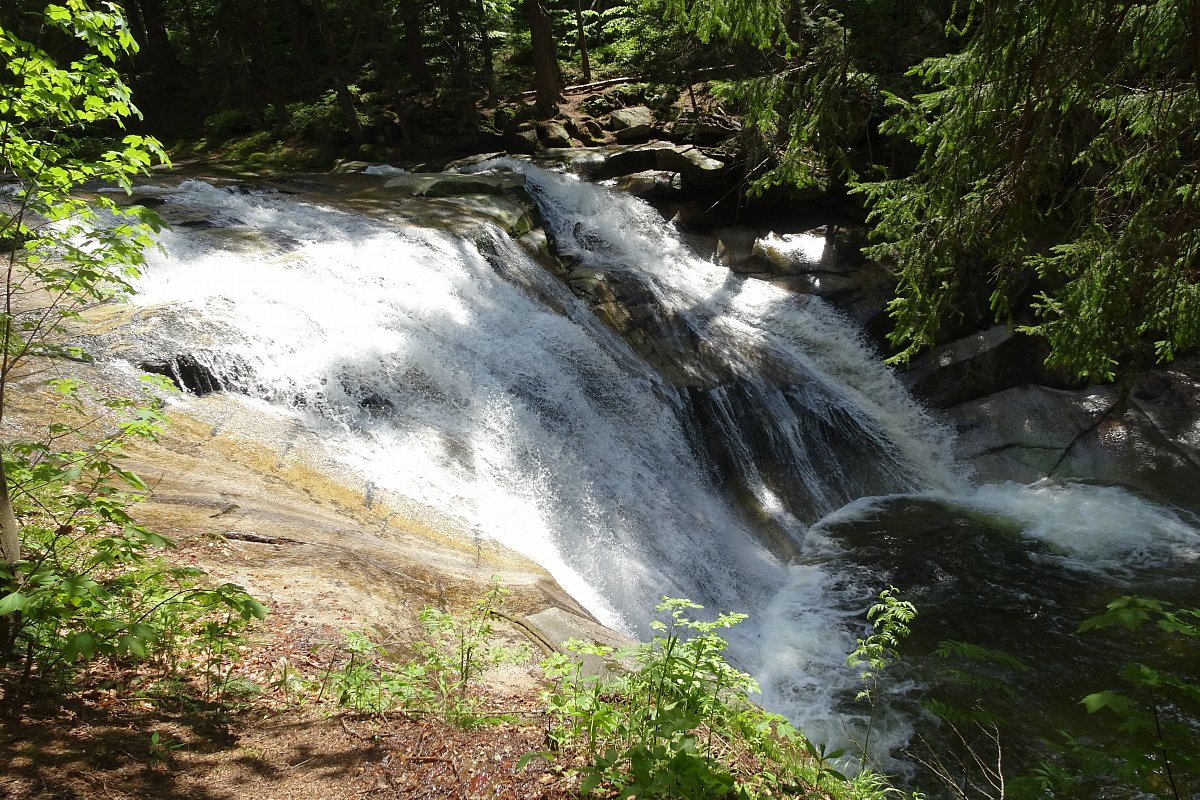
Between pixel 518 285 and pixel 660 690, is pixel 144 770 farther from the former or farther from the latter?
pixel 518 285

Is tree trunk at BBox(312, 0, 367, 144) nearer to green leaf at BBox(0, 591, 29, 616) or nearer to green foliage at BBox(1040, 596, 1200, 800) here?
green leaf at BBox(0, 591, 29, 616)

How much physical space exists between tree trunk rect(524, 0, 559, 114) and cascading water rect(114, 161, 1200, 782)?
8955 mm

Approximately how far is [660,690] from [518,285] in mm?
9231

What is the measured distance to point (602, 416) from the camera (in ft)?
34.0

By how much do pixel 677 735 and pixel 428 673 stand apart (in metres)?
1.69

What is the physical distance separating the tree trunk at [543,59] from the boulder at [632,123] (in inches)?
75.2

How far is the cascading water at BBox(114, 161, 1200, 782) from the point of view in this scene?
8.02 meters

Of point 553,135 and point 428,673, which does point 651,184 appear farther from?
point 428,673

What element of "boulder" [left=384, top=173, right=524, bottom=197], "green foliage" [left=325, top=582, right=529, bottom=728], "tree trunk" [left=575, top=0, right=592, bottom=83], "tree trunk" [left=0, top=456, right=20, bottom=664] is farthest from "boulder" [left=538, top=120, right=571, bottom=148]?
"tree trunk" [left=0, top=456, right=20, bottom=664]

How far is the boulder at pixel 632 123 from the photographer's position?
65.5ft

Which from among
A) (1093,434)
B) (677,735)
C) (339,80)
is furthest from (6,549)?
(339,80)

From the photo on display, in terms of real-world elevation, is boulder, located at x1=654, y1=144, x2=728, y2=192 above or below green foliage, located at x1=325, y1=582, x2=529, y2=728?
above

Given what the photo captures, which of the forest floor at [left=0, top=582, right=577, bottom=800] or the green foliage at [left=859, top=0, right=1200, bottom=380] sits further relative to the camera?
the green foliage at [left=859, top=0, right=1200, bottom=380]

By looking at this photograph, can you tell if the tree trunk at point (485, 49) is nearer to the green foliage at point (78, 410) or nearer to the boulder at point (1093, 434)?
the boulder at point (1093, 434)
